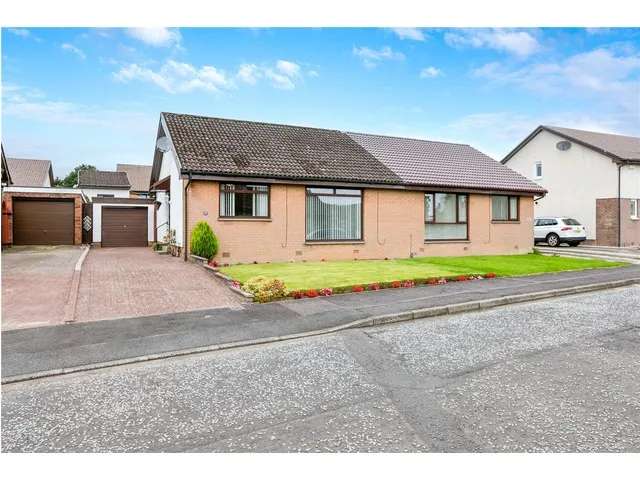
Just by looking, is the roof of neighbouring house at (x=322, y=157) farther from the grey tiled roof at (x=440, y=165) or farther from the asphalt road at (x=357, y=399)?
the asphalt road at (x=357, y=399)

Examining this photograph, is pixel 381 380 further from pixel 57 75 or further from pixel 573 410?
pixel 57 75

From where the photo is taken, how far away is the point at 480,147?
2480cm

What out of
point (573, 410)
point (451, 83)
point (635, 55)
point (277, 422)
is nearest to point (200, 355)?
point (277, 422)

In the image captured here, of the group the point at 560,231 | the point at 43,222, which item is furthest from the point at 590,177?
the point at 43,222

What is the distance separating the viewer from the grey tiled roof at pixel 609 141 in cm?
2693

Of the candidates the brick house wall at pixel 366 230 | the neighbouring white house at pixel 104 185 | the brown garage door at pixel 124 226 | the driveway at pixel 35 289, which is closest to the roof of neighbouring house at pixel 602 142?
the brick house wall at pixel 366 230

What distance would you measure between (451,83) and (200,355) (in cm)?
1271

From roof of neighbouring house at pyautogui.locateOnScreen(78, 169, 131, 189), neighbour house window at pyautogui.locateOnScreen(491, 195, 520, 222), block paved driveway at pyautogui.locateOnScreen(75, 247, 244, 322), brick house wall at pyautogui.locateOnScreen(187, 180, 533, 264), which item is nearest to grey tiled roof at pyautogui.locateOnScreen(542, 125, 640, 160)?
neighbour house window at pyautogui.locateOnScreen(491, 195, 520, 222)

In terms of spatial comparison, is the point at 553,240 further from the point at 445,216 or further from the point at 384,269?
the point at 384,269

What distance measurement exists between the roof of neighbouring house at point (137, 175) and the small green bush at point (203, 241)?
143 ft

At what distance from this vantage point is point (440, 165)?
802 inches

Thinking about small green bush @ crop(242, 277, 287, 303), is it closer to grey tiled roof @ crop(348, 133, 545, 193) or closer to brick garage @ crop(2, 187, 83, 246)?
grey tiled roof @ crop(348, 133, 545, 193)

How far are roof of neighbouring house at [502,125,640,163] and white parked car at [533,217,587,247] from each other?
17.5 feet

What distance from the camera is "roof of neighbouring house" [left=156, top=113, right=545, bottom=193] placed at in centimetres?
1522
